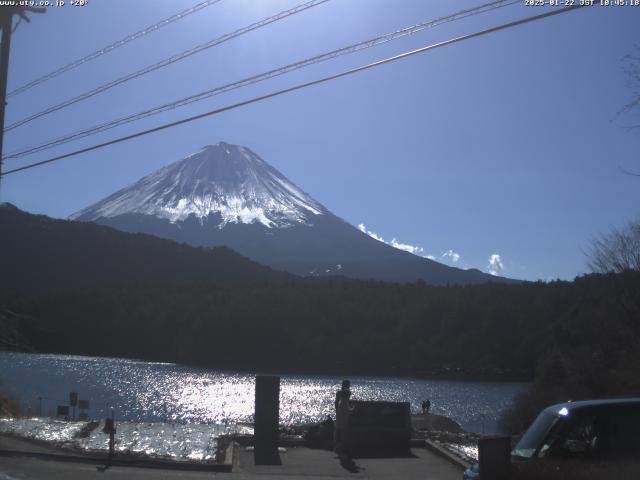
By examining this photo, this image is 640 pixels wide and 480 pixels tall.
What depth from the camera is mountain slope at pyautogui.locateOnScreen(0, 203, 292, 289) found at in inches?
3915

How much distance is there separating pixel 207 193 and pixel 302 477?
164 m

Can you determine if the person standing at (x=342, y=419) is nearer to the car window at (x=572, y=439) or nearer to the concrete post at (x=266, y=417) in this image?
the concrete post at (x=266, y=417)

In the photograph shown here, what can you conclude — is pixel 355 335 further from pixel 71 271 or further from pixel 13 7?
pixel 13 7

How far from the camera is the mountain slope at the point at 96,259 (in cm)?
9944

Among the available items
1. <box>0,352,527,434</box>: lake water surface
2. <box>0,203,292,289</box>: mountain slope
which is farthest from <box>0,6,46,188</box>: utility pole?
<box>0,203,292,289</box>: mountain slope

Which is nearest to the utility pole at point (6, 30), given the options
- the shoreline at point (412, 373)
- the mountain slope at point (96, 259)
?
the shoreline at point (412, 373)

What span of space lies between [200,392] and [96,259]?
59183 mm

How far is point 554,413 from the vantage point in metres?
8.35

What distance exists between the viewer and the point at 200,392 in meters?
50.0

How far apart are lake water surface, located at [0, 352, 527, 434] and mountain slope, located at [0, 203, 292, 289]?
95.7 feet

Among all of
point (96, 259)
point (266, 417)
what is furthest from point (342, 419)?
point (96, 259)

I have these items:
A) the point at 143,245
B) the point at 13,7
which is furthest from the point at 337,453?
the point at 143,245

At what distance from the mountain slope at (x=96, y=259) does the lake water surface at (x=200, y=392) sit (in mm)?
29159

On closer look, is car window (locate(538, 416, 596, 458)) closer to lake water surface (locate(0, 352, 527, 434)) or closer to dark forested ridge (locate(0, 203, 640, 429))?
lake water surface (locate(0, 352, 527, 434))
